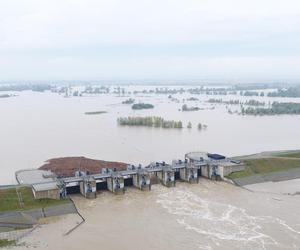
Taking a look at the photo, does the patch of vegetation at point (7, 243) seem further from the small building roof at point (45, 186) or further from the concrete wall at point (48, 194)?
the small building roof at point (45, 186)

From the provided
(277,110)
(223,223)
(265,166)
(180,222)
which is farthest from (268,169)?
(277,110)

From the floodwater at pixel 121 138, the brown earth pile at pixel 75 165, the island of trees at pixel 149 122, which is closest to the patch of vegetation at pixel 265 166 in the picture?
the floodwater at pixel 121 138

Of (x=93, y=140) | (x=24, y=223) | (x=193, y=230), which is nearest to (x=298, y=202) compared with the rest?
(x=193, y=230)

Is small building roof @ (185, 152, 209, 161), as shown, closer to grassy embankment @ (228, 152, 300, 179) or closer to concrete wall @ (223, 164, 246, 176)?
concrete wall @ (223, 164, 246, 176)

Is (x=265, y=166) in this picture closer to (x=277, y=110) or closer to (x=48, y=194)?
(x=48, y=194)

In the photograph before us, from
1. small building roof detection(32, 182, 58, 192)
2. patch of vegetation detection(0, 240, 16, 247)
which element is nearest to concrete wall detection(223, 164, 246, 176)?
small building roof detection(32, 182, 58, 192)

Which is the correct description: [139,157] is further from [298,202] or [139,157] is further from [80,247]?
[80,247]
